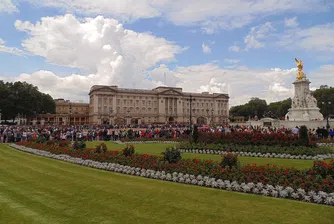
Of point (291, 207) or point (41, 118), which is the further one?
point (41, 118)

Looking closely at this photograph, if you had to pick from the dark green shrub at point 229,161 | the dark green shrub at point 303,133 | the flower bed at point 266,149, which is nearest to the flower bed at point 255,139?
the dark green shrub at point 303,133

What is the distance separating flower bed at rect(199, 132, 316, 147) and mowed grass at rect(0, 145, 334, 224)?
9.80 meters

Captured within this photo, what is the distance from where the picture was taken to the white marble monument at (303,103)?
4256 centimetres

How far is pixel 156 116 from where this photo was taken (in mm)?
109562

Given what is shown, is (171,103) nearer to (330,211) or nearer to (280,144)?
(280,144)

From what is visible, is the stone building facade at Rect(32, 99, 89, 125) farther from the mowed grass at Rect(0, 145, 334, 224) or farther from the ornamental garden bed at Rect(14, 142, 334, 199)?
the mowed grass at Rect(0, 145, 334, 224)

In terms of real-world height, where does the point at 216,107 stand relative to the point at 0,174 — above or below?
above

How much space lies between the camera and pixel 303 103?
43.6 meters

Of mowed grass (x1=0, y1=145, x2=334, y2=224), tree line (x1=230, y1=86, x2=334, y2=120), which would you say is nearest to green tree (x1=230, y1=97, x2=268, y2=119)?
tree line (x1=230, y1=86, x2=334, y2=120)

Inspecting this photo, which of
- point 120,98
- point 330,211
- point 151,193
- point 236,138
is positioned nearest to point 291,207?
point 330,211

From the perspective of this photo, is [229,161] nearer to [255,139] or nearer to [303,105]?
[255,139]

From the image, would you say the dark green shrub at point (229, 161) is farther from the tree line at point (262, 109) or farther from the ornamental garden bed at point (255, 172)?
the tree line at point (262, 109)

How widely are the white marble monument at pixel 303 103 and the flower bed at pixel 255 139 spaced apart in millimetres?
27657

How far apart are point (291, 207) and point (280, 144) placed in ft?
35.8
